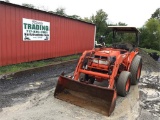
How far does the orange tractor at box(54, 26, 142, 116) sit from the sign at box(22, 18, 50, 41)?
432 cm

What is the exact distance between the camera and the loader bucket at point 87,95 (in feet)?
16.9

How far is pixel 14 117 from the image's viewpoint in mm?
4617

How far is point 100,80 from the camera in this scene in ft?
21.1

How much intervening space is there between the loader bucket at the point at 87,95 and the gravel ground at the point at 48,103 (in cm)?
16

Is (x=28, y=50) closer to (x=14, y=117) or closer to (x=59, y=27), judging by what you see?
(x=59, y=27)

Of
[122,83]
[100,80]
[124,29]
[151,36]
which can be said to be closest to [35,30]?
[124,29]

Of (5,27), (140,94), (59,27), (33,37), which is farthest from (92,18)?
(140,94)

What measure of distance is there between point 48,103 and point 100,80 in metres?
1.78

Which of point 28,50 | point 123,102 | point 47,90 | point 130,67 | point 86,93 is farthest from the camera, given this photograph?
point 28,50

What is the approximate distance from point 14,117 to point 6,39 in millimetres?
5004

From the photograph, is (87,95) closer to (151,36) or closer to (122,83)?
(122,83)

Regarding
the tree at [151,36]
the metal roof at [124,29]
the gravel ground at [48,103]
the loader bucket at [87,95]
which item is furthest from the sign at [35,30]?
the tree at [151,36]

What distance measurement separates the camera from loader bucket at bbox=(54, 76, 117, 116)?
514 cm

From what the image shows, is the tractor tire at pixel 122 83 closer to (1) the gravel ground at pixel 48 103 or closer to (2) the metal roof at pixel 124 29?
(1) the gravel ground at pixel 48 103
